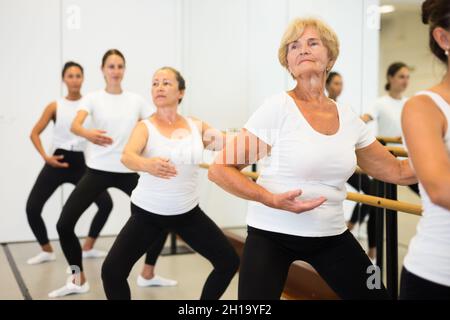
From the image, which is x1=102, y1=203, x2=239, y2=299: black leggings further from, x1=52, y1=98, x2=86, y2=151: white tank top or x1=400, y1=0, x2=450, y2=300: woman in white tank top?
x1=52, y1=98, x2=86, y2=151: white tank top

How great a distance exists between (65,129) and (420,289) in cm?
344

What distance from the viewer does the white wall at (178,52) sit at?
2.69 m

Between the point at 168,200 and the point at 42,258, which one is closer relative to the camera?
the point at 168,200

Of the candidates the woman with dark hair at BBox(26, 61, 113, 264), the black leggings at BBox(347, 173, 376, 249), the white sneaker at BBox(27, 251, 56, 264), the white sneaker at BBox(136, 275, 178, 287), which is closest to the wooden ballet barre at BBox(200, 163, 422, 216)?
the black leggings at BBox(347, 173, 376, 249)

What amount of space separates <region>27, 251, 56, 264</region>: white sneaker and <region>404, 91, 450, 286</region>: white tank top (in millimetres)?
3506

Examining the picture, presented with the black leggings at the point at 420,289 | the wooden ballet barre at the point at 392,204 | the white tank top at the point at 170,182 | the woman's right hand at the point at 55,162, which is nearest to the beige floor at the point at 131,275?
the woman's right hand at the point at 55,162

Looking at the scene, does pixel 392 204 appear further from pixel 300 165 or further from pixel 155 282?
pixel 155 282

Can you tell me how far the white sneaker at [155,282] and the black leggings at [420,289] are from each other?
2.50m

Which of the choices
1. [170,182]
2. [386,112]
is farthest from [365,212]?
[170,182]

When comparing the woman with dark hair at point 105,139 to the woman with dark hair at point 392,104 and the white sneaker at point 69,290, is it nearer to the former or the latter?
the white sneaker at point 69,290

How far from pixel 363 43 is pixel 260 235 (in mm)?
1819

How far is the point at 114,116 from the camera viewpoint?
9.17ft

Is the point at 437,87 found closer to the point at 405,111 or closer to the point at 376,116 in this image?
the point at 405,111

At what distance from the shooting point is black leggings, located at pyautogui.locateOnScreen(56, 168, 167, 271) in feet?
9.77
